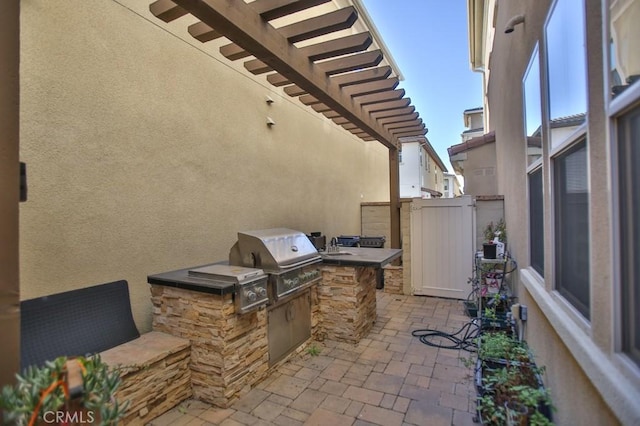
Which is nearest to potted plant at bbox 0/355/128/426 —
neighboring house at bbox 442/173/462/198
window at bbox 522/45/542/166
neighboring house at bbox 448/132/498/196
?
window at bbox 522/45/542/166

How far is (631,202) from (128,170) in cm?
356

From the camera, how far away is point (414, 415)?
2715 millimetres

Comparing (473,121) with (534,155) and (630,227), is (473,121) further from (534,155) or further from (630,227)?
(630,227)

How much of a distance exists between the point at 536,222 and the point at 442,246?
294 centimetres

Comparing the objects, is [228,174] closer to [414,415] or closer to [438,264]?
[414,415]

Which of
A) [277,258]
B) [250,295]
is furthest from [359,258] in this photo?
[250,295]

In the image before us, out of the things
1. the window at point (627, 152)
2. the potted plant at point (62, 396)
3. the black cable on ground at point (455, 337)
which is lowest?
the black cable on ground at point (455, 337)

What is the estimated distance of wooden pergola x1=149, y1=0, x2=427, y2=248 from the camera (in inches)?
103

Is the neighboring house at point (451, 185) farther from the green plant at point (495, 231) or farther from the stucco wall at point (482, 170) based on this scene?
the green plant at point (495, 231)

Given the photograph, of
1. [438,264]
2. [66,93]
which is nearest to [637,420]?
[66,93]

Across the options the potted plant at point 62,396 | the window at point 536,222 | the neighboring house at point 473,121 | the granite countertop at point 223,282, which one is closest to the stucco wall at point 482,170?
the granite countertop at point 223,282

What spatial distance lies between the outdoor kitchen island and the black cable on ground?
88cm

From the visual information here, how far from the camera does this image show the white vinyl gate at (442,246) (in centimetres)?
589

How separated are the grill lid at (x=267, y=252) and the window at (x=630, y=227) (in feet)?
8.39
